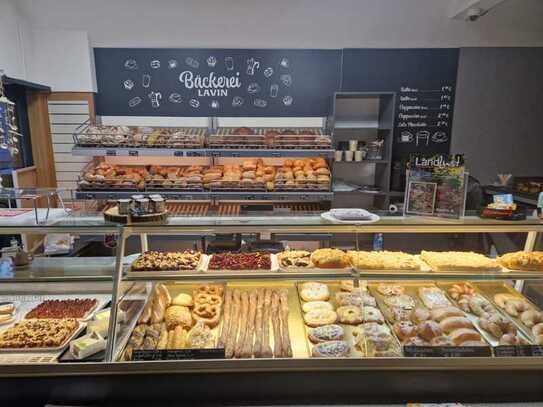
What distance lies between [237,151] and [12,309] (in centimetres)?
285

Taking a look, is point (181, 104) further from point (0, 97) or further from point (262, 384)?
point (262, 384)

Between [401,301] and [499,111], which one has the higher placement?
[499,111]

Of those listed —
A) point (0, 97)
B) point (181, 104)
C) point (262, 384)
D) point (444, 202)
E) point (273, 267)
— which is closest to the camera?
point (262, 384)

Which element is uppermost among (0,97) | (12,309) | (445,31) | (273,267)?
(445,31)

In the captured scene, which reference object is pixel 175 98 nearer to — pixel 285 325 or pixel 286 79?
pixel 286 79

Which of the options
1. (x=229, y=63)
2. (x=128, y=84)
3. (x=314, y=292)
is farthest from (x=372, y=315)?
(x=128, y=84)

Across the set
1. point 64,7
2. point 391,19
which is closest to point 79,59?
point 64,7

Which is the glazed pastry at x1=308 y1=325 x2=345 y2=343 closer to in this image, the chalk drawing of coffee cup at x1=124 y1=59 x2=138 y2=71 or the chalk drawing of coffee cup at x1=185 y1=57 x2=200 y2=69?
the chalk drawing of coffee cup at x1=185 y1=57 x2=200 y2=69

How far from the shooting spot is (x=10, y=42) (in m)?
4.72

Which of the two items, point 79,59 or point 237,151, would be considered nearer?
point 237,151

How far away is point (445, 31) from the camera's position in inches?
209

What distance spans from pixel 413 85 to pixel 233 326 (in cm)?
468

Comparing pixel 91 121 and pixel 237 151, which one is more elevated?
pixel 91 121

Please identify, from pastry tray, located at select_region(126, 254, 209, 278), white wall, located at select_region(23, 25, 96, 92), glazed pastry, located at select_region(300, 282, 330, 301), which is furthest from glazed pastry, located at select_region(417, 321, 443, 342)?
white wall, located at select_region(23, 25, 96, 92)
